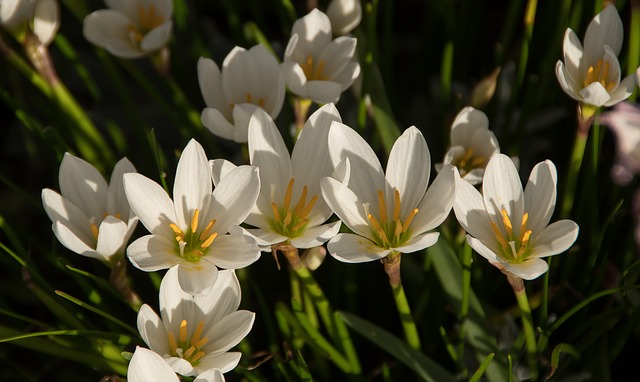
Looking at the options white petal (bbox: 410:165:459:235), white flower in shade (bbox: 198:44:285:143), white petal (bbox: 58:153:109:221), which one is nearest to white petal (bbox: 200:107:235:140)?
white flower in shade (bbox: 198:44:285:143)

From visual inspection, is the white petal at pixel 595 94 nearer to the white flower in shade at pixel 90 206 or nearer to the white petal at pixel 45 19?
the white flower in shade at pixel 90 206

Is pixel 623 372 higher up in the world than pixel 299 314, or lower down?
lower down

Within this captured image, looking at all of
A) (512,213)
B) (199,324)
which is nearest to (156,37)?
(199,324)

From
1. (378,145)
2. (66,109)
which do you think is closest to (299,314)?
(378,145)

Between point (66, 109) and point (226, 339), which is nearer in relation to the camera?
point (226, 339)

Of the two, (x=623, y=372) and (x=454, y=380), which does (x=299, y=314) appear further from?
(x=623, y=372)

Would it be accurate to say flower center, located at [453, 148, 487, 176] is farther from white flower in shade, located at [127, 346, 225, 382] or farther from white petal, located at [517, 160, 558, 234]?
white flower in shade, located at [127, 346, 225, 382]
